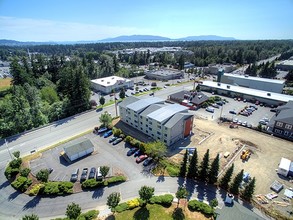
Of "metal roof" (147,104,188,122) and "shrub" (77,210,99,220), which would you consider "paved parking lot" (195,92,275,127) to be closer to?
"metal roof" (147,104,188,122)

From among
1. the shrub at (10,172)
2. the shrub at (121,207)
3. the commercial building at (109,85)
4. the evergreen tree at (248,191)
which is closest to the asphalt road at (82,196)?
the shrub at (10,172)

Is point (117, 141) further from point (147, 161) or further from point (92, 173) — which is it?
point (92, 173)

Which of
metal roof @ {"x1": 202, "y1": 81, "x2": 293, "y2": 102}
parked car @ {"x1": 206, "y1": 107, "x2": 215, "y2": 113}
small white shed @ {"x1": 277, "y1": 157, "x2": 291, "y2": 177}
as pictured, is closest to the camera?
small white shed @ {"x1": 277, "y1": 157, "x2": 291, "y2": 177}

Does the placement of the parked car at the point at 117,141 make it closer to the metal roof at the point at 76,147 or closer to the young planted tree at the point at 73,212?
the metal roof at the point at 76,147

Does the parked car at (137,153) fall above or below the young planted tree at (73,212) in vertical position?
below

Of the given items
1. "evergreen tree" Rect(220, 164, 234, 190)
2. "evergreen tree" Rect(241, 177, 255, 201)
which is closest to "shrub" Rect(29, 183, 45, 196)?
"evergreen tree" Rect(220, 164, 234, 190)

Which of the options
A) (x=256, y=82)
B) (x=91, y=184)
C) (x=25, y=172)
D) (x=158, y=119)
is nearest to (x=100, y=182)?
(x=91, y=184)
